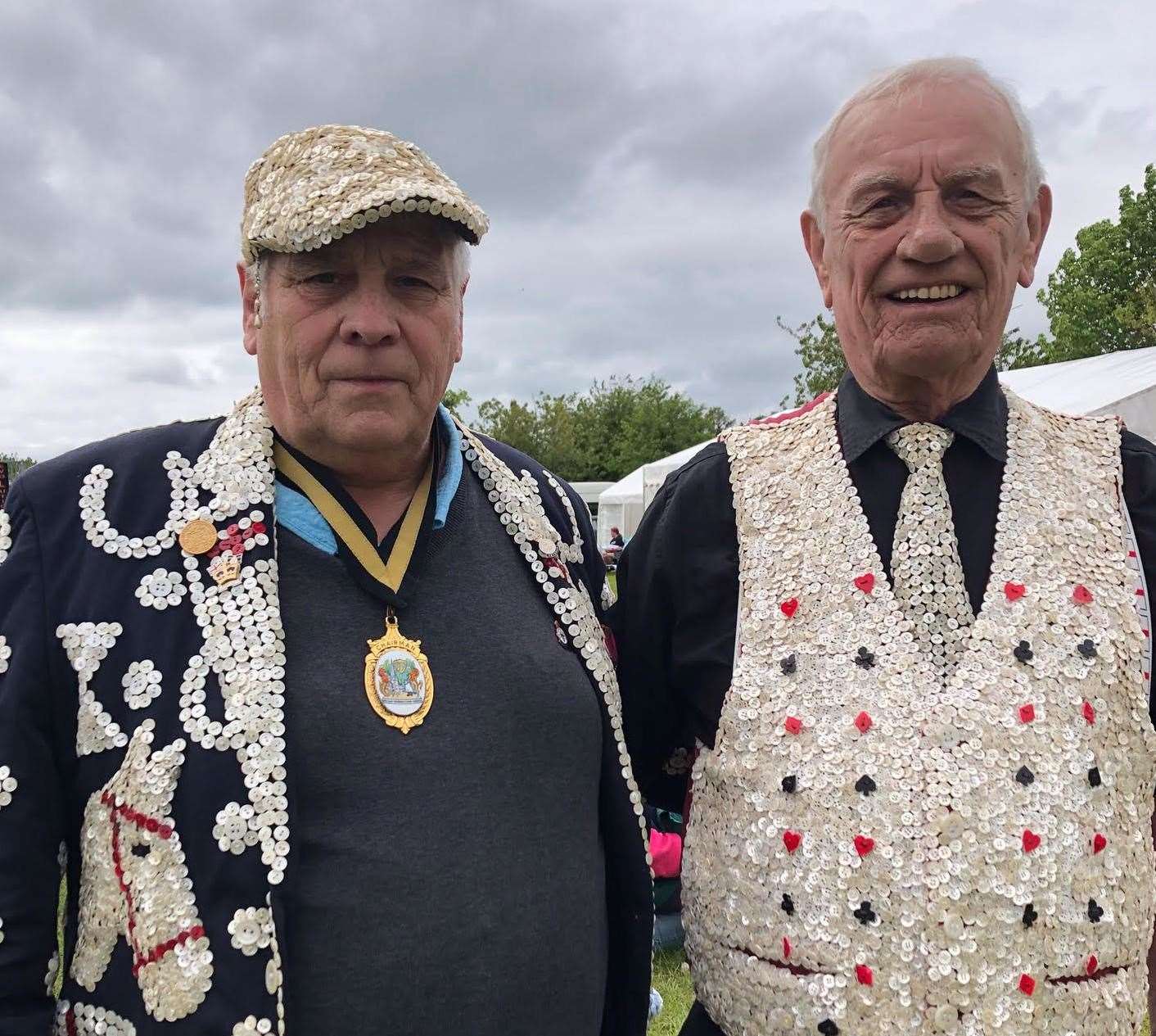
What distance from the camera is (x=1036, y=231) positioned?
1.85 meters

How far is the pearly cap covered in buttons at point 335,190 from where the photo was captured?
1.58m

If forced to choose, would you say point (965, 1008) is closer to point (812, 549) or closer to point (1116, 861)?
point (1116, 861)

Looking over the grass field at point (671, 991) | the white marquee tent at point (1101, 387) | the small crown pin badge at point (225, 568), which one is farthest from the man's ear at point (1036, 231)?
the white marquee tent at point (1101, 387)

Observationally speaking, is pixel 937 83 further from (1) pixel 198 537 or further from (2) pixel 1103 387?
(2) pixel 1103 387

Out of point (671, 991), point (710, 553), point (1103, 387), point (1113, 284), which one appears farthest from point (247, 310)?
point (1113, 284)

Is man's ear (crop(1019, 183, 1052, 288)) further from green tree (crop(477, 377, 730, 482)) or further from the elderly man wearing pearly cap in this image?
green tree (crop(477, 377, 730, 482))

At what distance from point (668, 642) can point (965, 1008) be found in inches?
32.3

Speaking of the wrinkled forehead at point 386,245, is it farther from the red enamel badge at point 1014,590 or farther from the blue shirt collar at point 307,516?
the red enamel badge at point 1014,590

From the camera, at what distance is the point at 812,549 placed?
5.74ft

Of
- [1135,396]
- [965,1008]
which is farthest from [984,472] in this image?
[1135,396]

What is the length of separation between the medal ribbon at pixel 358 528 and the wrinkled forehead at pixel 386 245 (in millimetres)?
343

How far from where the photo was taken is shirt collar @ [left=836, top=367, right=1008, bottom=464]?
1783 mm

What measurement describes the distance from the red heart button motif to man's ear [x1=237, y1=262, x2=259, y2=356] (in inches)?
52.6

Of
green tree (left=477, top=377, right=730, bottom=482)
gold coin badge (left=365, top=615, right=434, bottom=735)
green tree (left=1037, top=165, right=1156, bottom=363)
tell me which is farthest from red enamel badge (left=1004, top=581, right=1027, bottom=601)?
green tree (left=477, top=377, right=730, bottom=482)
